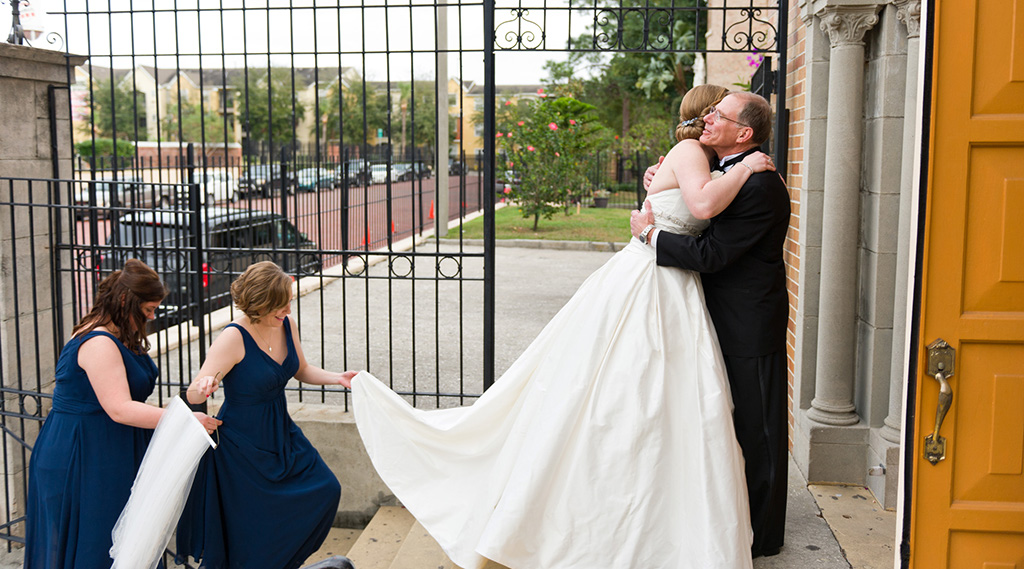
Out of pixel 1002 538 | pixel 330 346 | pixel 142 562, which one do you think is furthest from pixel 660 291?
pixel 330 346

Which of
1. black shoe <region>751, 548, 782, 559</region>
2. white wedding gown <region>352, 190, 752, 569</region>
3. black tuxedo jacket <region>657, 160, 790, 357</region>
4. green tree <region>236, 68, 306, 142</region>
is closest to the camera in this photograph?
white wedding gown <region>352, 190, 752, 569</region>

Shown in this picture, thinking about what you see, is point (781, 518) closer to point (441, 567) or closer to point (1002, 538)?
point (1002, 538)

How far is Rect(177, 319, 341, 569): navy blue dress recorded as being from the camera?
3771 mm

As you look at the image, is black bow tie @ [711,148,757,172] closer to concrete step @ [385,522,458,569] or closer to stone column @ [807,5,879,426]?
stone column @ [807,5,879,426]

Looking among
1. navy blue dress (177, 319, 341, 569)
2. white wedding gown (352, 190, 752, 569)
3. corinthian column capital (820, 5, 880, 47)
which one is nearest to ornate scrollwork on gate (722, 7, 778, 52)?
corinthian column capital (820, 5, 880, 47)

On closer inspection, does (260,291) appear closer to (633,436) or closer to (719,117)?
(633,436)

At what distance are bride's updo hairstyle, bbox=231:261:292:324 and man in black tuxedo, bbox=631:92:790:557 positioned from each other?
5.01 ft

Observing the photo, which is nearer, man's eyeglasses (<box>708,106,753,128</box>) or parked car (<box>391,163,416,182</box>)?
man's eyeglasses (<box>708,106,753,128</box>)

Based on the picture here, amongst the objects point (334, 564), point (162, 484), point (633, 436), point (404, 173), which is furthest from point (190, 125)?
point (633, 436)

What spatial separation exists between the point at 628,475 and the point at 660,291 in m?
0.75

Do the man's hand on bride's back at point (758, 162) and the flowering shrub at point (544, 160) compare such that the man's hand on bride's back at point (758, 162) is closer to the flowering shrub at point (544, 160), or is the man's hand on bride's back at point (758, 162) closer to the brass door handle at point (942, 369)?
the brass door handle at point (942, 369)

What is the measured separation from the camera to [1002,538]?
2.94 metres

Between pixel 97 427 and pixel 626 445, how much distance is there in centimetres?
227

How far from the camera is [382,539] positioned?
504cm
